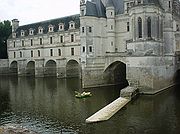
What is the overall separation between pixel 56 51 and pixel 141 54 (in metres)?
25.8

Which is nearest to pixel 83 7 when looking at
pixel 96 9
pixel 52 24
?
pixel 96 9

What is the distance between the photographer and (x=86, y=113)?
22531 mm

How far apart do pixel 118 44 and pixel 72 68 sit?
52.1 feet

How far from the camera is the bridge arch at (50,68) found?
54037 millimetres

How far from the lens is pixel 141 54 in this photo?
30.2m

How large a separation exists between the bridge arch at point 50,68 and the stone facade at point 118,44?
0.72ft

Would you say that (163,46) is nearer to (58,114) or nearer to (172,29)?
(172,29)

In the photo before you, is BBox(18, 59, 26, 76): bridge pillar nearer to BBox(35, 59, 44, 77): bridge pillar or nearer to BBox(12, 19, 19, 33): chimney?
BBox(35, 59, 44, 77): bridge pillar

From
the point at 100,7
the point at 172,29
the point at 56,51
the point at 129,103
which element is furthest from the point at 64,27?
the point at 129,103

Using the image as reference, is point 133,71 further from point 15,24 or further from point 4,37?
point 4,37

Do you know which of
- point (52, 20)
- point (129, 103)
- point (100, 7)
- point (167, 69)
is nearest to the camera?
point (129, 103)

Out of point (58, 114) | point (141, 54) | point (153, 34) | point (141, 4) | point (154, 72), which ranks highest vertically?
point (141, 4)

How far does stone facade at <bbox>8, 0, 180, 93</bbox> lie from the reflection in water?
11.6 ft

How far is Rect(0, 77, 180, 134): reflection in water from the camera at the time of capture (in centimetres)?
1809
